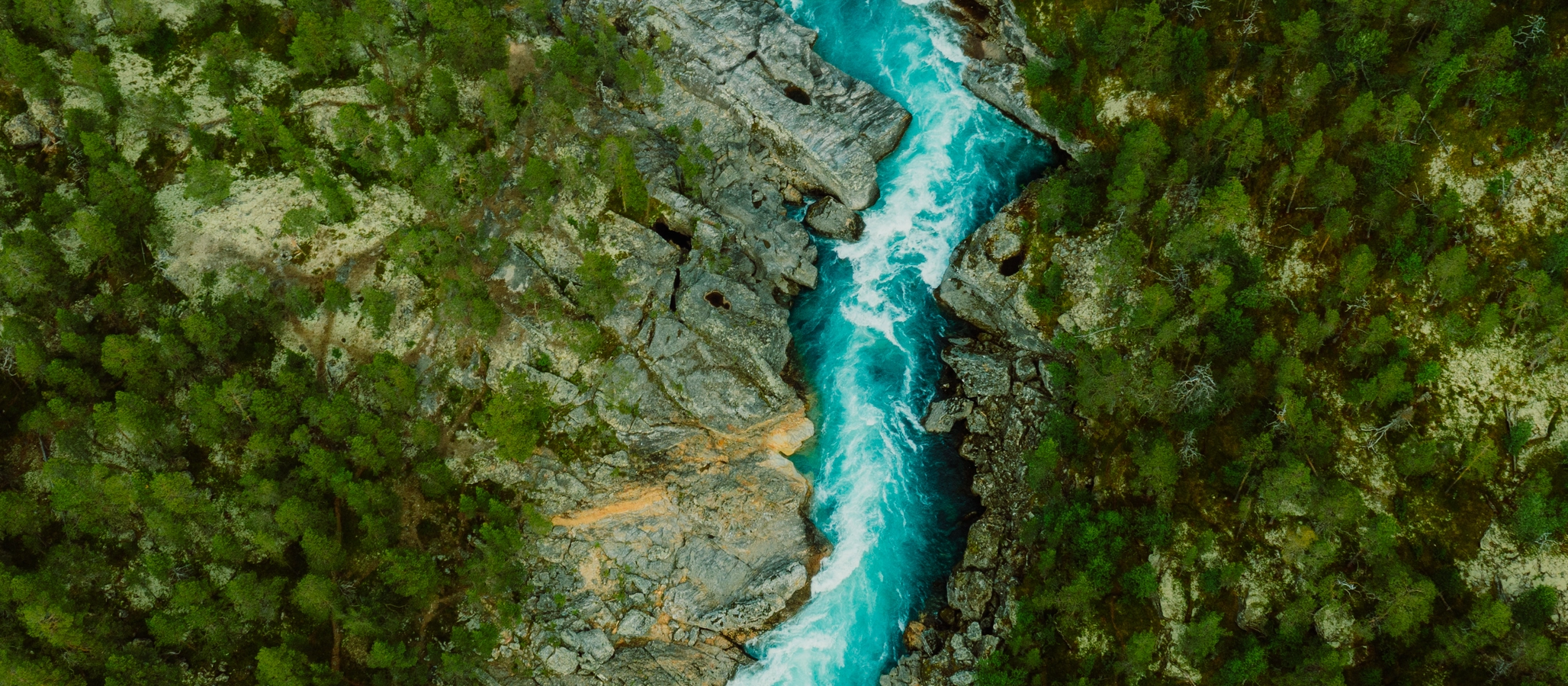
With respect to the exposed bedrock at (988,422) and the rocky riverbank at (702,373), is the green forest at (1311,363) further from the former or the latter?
the rocky riverbank at (702,373)

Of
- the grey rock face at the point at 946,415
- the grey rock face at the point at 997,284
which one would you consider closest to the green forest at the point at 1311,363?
the grey rock face at the point at 997,284

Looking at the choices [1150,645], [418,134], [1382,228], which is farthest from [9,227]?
[1382,228]

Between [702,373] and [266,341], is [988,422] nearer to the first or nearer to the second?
[702,373]

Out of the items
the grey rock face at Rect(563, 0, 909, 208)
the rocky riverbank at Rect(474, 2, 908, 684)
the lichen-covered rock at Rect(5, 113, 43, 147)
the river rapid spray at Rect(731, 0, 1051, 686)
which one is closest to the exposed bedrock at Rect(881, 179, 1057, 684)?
the river rapid spray at Rect(731, 0, 1051, 686)

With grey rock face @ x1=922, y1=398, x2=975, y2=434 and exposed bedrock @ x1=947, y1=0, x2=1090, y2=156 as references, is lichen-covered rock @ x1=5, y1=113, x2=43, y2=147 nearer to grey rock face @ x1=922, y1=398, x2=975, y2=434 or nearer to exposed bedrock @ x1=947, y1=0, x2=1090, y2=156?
grey rock face @ x1=922, y1=398, x2=975, y2=434

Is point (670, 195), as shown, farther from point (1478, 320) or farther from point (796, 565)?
point (1478, 320)

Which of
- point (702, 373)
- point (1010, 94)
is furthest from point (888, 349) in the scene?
point (1010, 94)
